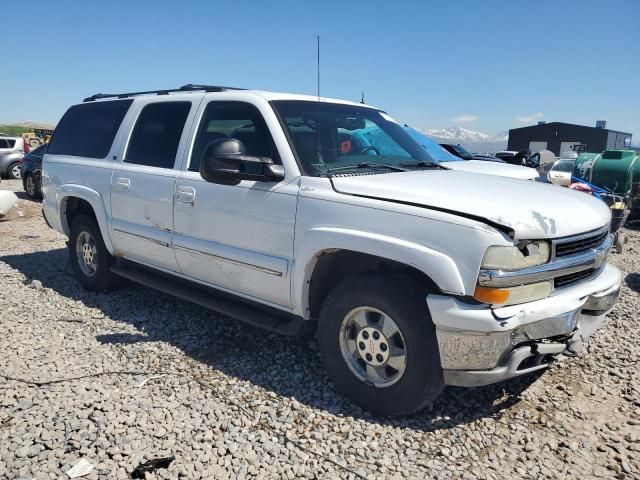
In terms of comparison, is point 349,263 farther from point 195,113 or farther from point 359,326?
point 195,113

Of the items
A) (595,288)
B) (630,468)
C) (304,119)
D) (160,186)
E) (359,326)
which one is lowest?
(630,468)

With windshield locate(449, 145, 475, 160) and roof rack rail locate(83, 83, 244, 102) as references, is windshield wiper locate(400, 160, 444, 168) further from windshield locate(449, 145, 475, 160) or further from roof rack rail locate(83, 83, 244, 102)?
windshield locate(449, 145, 475, 160)

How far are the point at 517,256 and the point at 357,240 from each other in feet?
2.85

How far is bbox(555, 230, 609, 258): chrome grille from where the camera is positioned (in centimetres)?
272

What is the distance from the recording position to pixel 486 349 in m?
2.59

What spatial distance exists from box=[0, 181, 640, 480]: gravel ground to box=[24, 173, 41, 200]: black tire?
9600mm

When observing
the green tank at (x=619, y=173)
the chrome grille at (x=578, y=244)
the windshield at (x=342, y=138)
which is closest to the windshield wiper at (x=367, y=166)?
the windshield at (x=342, y=138)

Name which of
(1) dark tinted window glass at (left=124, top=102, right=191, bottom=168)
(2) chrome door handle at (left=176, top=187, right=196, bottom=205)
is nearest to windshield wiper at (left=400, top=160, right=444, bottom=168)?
(2) chrome door handle at (left=176, top=187, right=196, bottom=205)

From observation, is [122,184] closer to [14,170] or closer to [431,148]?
[431,148]

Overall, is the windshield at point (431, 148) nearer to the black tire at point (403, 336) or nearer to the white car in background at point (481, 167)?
the white car in background at point (481, 167)

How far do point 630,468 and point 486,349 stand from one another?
3.38 ft

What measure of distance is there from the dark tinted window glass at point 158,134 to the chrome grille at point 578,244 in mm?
2969

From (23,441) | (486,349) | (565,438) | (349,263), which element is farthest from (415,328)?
(23,441)

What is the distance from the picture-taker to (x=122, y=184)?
4496 millimetres
